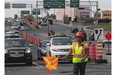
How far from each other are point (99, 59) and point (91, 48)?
1.26m

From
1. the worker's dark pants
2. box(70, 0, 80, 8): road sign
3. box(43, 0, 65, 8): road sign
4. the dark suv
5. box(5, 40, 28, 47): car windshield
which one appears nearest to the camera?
the worker's dark pants

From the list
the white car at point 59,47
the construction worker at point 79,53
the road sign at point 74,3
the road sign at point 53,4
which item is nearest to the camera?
the construction worker at point 79,53

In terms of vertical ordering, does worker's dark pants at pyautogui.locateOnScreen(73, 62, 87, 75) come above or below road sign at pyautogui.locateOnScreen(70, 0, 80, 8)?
below

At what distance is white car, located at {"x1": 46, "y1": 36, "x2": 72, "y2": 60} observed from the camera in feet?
77.3

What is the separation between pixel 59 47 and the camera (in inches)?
941

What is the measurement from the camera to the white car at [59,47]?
77.3 ft

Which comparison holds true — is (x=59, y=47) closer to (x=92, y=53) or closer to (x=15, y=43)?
(x=92, y=53)

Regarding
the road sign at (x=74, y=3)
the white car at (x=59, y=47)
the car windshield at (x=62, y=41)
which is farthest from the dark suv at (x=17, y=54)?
the road sign at (x=74, y=3)

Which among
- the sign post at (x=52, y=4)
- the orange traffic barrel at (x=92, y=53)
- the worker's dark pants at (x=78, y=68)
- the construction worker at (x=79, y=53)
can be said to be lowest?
the orange traffic barrel at (x=92, y=53)

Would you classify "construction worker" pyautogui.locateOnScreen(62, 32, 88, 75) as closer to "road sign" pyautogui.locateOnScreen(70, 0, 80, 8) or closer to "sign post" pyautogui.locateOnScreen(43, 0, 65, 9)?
"sign post" pyautogui.locateOnScreen(43, 0, 65, 9)

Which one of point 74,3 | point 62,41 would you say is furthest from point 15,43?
point 74,3

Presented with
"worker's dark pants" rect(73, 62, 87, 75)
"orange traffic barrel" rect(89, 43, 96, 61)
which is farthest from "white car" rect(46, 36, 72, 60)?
"worker's dark pants" rect(73, 62, 87, 75)

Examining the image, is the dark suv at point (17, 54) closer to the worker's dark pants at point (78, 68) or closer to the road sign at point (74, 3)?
the worker's dark pants at point (78, 68)
